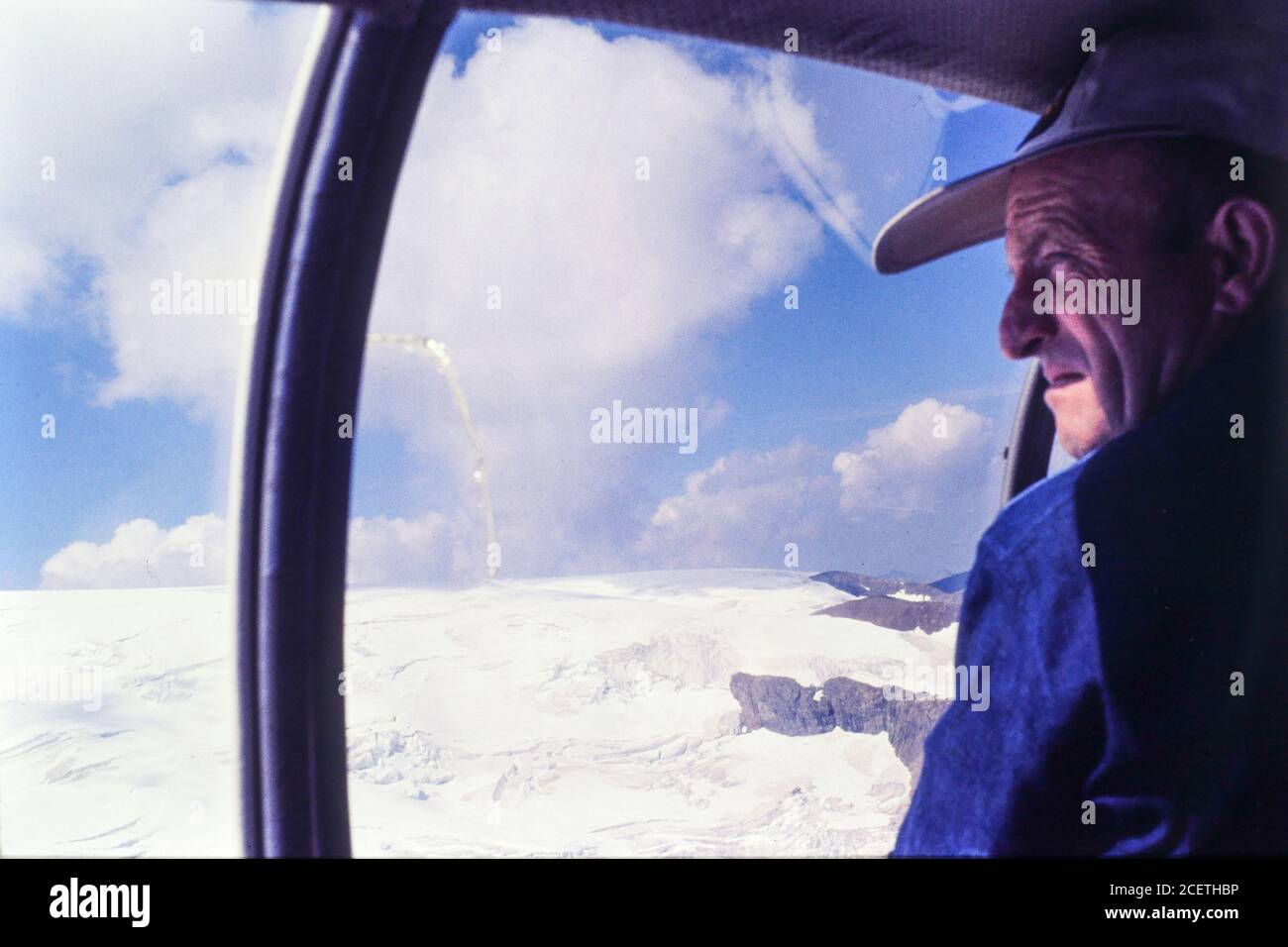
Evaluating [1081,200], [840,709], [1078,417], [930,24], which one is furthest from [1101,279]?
[840,709]

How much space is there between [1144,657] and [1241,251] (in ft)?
3.05

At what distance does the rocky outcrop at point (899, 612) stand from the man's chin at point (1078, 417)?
0.49 meters

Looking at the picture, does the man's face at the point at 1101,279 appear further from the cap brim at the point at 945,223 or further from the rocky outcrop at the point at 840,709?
the rocky outcrop at the point at 840,709

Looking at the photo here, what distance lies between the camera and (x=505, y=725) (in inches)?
79.9

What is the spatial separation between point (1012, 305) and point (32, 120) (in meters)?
2.28

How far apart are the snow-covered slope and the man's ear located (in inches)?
38.5

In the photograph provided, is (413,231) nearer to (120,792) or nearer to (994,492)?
(120,792)

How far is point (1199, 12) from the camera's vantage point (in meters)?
1.95

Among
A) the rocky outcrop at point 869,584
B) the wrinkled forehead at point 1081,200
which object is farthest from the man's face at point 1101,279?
the rocky outcrop at point 869,584

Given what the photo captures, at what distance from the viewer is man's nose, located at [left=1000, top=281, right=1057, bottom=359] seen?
217 cm

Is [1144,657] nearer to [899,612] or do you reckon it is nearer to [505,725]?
[899,612]

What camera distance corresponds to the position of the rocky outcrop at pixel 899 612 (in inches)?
82.9

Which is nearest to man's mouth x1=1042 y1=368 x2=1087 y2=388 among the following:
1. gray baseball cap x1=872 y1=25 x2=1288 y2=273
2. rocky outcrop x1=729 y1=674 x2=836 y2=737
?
gray baseball cap x1=872 y1=25 x2=1288 y2=273
